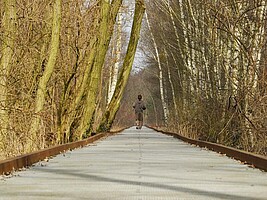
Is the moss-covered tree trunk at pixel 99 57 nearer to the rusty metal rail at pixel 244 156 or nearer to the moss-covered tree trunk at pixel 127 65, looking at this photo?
the moss-covered tree trunk at pixel 127 65

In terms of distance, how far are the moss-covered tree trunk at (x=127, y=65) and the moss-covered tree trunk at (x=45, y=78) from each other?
15177 millimetres

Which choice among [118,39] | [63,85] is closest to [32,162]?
[63,85]

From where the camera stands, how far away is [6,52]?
42.2ft

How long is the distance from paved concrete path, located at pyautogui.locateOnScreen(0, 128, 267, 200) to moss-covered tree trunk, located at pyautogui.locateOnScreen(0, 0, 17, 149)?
1.00 meters

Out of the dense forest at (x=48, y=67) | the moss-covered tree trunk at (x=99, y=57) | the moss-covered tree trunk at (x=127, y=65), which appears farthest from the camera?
the moss-covered tree trunk at (x=127, y=65)

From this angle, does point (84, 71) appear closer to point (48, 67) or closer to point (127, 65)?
point (48, 67)

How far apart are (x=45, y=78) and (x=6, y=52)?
97.4 inches

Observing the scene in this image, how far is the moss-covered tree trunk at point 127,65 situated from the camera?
32478 millimetres

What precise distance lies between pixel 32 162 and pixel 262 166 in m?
3.83

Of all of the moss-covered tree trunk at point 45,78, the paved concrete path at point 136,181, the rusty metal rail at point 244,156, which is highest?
the moss-covered tree trunk at point 45,78

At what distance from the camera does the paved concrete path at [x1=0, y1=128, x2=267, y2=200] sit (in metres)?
7.51

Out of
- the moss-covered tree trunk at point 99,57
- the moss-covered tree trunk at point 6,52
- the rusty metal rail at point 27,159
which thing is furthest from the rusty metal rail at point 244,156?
the moss-covered tree trunk at point 99,57

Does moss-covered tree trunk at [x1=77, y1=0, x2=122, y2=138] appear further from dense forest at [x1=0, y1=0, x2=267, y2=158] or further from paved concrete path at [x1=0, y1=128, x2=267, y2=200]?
paved concrete path at [x1=0, y1=128, x2=267, y2=200]

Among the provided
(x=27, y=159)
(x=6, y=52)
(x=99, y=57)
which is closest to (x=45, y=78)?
(x=6, y=52)
